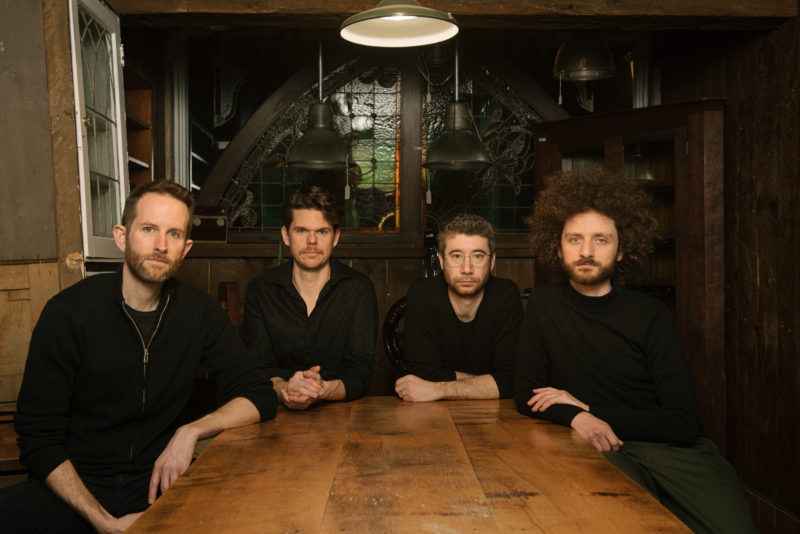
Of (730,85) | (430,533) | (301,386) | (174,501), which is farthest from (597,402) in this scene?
(730,85)

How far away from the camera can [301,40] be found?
208 inches

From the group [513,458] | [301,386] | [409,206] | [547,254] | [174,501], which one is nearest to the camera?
[174,501]

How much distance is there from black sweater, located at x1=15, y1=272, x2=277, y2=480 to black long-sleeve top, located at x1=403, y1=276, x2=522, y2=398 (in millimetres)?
790

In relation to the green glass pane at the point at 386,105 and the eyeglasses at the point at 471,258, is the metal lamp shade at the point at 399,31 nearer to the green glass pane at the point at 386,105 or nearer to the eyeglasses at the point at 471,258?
the eyeglasses at the point at 471,258

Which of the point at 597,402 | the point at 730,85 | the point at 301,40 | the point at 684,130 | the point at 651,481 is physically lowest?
the point at 651,481

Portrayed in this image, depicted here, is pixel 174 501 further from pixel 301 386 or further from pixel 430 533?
pixel 301 386

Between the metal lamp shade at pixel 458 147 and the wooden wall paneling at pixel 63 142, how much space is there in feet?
7.07

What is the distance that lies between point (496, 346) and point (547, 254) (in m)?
0.42

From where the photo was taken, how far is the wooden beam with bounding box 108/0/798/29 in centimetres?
312

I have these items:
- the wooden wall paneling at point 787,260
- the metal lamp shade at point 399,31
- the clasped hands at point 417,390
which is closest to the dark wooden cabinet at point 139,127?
the metal lamp shade at point 399,31

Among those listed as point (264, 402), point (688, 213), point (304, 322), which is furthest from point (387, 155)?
point (264, 402)

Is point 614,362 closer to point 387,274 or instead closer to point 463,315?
point 463,315

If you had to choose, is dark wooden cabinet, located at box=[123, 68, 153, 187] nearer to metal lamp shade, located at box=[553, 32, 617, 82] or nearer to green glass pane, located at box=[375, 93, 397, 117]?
green glass pane, located at box=[375, 93, 397, 117]

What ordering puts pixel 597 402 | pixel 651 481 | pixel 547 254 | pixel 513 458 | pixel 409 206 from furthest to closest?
pixel 409 206 < pixel 547 254 < pixel 597 402 < pixel 651 481 < pixel 513 458
